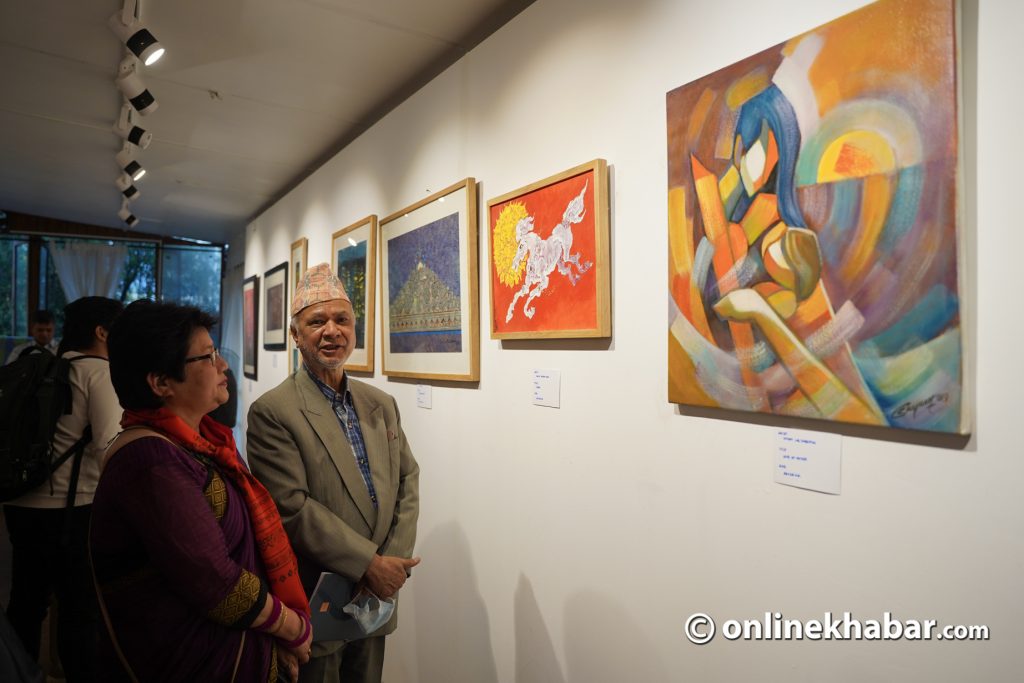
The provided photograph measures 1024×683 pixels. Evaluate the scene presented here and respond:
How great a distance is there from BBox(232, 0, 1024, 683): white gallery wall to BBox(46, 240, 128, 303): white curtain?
6.64 m

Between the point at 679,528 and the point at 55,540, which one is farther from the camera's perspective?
the point at 55,540

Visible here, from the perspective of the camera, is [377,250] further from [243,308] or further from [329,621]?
[243,308]

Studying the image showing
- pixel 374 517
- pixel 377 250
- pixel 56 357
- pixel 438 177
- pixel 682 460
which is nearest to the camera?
pixel 682 460

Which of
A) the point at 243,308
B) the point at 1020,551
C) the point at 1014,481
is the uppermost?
the point at 243,308

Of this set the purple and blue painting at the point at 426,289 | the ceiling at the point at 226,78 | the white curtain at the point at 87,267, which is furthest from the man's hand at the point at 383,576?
the white curtain at the point at 87,267

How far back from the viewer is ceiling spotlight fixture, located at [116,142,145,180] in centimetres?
388

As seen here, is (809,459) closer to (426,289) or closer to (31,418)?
(426,289)

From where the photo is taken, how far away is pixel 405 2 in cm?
222

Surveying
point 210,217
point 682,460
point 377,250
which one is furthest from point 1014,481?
point 210,217

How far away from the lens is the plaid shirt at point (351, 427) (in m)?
1.74

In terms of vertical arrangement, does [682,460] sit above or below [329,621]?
above

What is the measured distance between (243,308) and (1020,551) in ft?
20.5

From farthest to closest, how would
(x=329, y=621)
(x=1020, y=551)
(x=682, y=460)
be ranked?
(x=329, y=621) < (x=682, y=460) < (x=1020, y=551)
